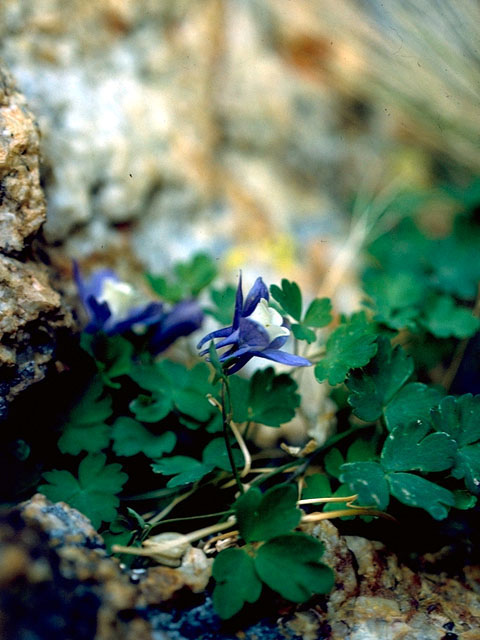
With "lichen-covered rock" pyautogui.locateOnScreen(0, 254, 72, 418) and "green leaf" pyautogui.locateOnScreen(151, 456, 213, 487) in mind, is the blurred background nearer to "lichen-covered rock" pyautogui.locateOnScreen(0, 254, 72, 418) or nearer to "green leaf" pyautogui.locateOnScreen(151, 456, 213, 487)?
"lichen-covered rock" pyautogui.locateOnScreen(0, 254, 72, 418)

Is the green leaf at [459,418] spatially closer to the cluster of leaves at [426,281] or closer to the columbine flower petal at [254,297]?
the cluster of leaves at [426,281]

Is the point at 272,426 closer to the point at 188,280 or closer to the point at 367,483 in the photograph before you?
the point at 367,483

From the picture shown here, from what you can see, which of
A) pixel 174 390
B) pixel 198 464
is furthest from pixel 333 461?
pixel 174 390

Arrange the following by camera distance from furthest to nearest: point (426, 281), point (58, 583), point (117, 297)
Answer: point (426, 281) < point (117, 297) < point (58, 583)

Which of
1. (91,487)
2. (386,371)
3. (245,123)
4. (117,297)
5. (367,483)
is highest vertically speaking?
(245,123)

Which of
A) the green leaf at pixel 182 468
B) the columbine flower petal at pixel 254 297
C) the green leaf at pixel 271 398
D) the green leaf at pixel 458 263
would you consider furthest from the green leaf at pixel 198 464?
the green leaf at pixel 458 263

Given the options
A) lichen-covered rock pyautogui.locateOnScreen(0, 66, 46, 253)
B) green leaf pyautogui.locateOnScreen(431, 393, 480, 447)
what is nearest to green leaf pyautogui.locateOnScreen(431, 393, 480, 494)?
green leaf pyautogui.locateOnScreen(431, 393, 480, 447)
